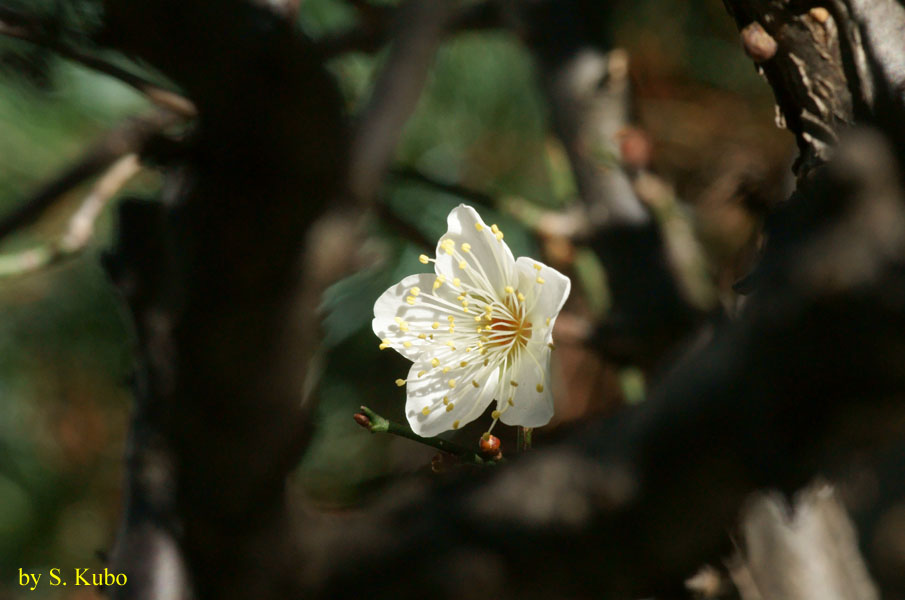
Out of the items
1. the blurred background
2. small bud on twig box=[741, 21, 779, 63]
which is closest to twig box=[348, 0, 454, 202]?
small bud on twig box=[741, 21, 779, 63]

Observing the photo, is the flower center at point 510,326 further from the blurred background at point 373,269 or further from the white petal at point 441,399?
the blurred background at point 373,269

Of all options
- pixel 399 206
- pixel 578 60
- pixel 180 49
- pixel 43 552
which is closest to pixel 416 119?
pixel 399 206

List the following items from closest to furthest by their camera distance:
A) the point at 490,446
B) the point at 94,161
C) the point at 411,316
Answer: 1. the point at 490,446
2. the point at 411,316
3. the point at 94,161

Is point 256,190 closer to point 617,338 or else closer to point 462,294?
point 462,294

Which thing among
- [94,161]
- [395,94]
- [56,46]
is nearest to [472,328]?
[395,94]

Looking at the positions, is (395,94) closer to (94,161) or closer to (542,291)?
(542,291)

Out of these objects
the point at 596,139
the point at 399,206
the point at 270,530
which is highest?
the point at 270,530
